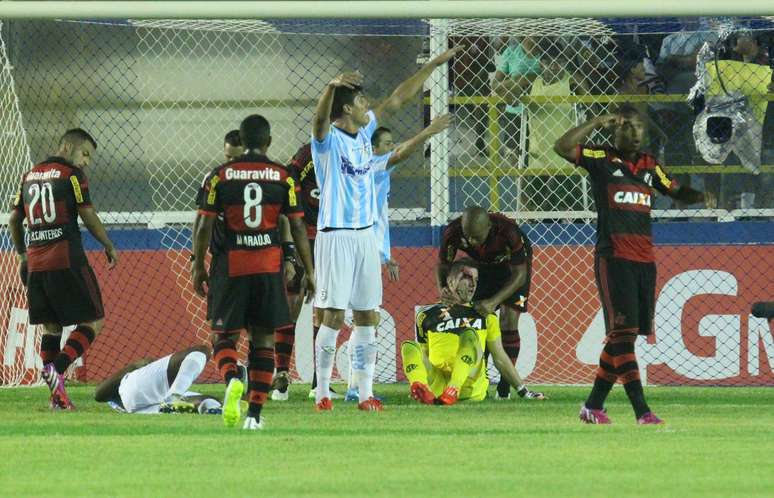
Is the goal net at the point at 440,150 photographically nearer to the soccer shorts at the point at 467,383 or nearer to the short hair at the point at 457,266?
the short hair at the point at 457,266

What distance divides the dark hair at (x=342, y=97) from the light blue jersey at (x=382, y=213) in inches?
63.4

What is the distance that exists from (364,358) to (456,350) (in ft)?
4.24

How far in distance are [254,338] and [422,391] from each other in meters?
2.45

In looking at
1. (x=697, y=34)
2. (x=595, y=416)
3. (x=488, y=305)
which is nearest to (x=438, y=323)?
(x=488, y=305)

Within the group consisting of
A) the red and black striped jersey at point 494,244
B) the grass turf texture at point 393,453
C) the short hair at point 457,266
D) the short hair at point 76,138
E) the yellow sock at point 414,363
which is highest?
the short hair at point 76,138

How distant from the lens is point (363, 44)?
1620 centimetres

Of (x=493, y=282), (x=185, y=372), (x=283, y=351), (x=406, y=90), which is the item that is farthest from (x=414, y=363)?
(x=406, y=90)

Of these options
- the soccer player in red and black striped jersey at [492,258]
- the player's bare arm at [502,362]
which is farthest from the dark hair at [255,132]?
the player's bare arm at [502,362]

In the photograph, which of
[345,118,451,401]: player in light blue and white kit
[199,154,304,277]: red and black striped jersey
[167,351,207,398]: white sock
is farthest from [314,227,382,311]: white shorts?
[199,154,304,277]: red and black striped jersey

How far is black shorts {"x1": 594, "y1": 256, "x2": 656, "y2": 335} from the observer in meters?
9.85

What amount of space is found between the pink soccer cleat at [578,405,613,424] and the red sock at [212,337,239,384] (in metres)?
2.14

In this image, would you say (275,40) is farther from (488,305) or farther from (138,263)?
(488,305)

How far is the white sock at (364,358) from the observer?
37.1 ft

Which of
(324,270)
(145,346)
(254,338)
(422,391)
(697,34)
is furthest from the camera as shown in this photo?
(697,34)
